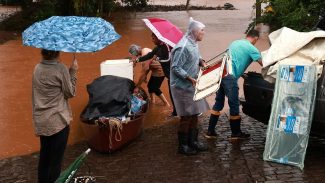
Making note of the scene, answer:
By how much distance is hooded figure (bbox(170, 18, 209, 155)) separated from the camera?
6152 mm

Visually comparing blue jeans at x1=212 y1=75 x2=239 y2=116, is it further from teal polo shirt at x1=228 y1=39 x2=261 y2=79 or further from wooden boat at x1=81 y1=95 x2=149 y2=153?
wooden boat at x1=81 y1=95 x2=149 y2=153

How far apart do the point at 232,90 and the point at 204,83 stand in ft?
3.05

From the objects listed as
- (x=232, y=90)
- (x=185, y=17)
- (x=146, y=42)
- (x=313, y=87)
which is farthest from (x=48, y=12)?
(x=313, y=87)

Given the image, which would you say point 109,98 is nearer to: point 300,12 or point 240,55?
point 240,55

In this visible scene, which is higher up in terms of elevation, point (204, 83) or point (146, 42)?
point (204, 83)

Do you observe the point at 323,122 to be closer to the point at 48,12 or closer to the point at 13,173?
the point at 13,173

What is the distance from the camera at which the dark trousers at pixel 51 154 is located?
507 cm

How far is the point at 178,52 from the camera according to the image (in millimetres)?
6164

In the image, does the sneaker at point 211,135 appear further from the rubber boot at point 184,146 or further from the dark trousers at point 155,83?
the dark trousers at point 155,83

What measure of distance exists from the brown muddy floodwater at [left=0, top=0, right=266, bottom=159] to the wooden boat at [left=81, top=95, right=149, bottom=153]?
2.89ft

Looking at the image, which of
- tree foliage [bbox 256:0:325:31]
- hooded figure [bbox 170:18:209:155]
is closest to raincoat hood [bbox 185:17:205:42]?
hooded figure [bbox 170:18:209:155]

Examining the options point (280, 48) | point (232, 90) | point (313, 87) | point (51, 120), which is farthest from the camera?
A: point (232, 90)

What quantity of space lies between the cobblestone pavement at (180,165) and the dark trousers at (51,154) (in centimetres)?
78

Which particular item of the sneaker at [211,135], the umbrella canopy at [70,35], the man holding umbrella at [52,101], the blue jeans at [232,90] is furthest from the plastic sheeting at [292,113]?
the man holding umbrella at [52,101]
